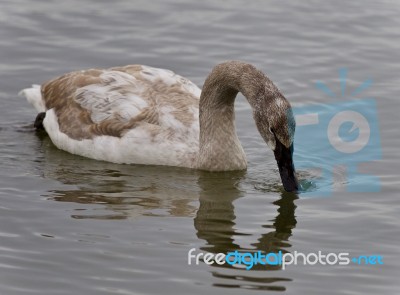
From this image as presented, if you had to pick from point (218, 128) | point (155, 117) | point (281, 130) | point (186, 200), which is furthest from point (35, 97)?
point (281, 130)

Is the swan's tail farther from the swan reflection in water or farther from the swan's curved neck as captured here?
the swan's curved neck

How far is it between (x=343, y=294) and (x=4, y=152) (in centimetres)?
594

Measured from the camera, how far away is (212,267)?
1205cm

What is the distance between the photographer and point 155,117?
50.6ft

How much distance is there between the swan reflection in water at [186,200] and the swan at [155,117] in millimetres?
181

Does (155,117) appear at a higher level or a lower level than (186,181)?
higher

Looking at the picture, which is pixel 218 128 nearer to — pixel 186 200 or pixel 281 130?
pixel 186 200

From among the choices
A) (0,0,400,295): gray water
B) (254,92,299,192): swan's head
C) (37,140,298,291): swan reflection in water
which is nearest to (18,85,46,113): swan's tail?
(0,0,400,295): gray water

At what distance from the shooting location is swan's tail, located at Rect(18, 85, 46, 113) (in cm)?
1697

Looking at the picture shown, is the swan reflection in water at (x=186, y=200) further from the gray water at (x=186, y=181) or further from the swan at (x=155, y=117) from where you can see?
the swan at (x=155, y=117)

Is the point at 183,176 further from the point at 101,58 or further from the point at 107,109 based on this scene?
the point at 101,58

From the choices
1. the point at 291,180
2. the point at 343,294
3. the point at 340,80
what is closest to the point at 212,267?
the point at 343,294

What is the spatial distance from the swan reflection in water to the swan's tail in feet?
3.62

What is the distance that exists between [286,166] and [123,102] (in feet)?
9.03
